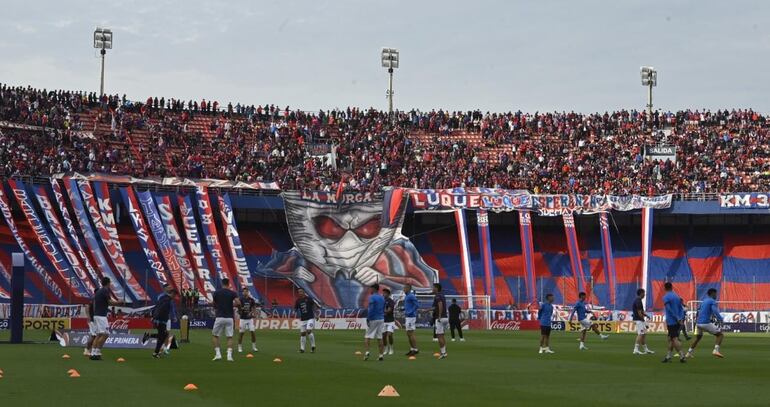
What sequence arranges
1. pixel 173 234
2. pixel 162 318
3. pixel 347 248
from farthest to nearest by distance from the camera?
pixel 347 248, pixel 173 234, pixel 162 318

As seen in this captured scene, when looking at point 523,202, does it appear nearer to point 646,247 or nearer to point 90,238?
point 646,247

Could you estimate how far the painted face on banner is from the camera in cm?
6862

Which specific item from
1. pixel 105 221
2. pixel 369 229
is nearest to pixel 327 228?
pixel 369 229

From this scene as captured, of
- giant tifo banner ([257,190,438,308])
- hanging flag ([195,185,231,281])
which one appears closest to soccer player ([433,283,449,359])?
giant tifo banner ([257,190,438,308])

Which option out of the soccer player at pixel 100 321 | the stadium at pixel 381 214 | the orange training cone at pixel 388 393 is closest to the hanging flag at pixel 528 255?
the stadium at pixel 381 214

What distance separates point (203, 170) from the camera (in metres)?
70.3

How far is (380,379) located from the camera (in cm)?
2231

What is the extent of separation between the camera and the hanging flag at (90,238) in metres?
59.7

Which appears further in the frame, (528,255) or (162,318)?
(528,255)

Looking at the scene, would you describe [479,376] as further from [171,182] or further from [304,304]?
[171,182]

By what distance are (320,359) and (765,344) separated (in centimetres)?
1886

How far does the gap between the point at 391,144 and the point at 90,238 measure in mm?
24392

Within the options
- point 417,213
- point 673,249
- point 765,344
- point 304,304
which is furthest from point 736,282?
point 304,304

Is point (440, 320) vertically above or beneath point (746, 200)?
beneath
